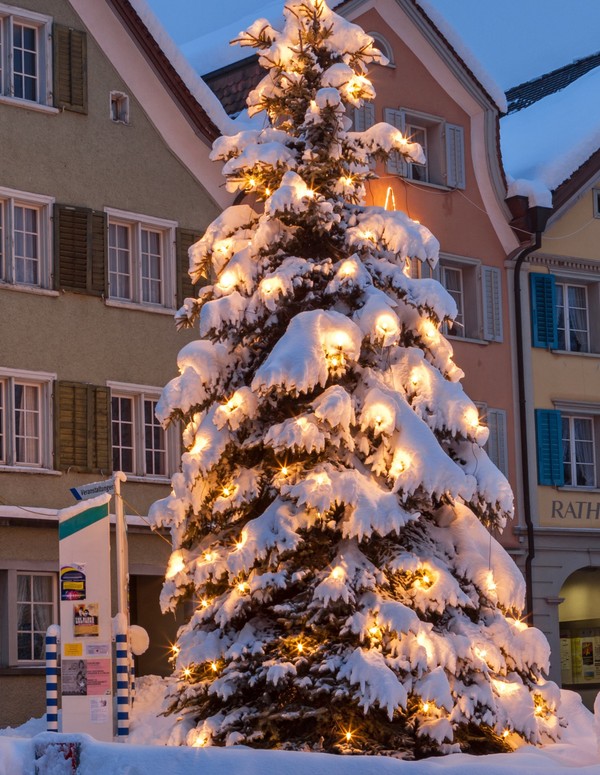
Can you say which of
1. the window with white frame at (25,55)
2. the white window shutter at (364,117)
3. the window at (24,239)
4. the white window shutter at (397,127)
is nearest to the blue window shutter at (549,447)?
the white window shutter at (397,127)

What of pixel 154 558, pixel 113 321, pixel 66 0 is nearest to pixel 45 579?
pixel 154 558

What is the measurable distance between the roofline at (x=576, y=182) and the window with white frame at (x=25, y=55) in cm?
1076

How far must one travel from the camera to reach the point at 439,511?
52.1 feet

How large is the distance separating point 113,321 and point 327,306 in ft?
32.5

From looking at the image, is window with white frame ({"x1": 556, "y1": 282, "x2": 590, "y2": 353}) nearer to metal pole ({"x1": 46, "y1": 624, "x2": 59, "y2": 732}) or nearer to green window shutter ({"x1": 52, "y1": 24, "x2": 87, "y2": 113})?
green window shutter ({"x1": 52, "y1": 24, "x2": 87, "y2": 113})

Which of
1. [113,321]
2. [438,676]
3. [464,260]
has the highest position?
[464,260]

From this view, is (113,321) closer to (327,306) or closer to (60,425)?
(60,425)

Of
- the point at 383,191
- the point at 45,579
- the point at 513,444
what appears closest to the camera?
the point at 45,579

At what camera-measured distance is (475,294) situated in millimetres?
31047

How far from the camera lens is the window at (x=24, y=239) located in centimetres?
2425

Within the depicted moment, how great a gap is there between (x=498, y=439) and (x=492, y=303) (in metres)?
2.47

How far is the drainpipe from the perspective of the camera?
30734 millimetres

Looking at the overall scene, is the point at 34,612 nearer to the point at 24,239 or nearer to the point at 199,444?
the point at 24,239

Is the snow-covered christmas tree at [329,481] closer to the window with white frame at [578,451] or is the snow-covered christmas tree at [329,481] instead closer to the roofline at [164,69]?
the roofline at [164,69]
